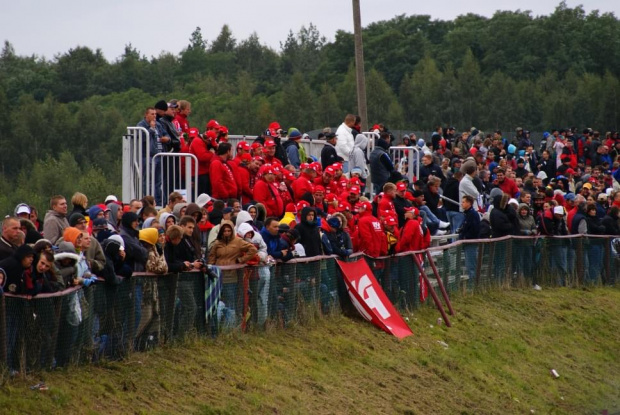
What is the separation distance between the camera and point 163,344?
14.9 metres

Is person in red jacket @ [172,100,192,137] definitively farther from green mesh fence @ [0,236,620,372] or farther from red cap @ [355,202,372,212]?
green mesh fence @ [0,236,620,372]

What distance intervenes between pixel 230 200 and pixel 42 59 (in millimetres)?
111172

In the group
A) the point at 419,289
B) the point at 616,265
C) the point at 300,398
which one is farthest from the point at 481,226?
the point at 300,398

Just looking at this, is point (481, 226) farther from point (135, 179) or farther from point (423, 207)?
point (135, 179)

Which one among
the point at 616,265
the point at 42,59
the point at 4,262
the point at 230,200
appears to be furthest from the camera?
the point at 42,59

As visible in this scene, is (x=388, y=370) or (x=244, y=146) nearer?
(x=388, y=370)

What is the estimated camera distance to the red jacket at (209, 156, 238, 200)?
1950 cm

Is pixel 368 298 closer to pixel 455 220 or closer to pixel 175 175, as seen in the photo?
pixel 175 175

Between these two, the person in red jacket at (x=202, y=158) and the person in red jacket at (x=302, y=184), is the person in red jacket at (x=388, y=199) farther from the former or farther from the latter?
the person in red jacket at (x=202, y=158)

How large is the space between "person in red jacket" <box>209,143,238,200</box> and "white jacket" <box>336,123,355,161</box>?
5124mm

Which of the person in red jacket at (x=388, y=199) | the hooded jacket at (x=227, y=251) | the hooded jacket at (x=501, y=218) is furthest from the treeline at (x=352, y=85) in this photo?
the hooded jacket at (x=227, y=251)

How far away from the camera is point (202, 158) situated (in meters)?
19.8

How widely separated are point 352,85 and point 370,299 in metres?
69.3

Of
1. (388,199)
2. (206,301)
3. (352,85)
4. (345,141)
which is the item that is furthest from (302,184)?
(352,85)
